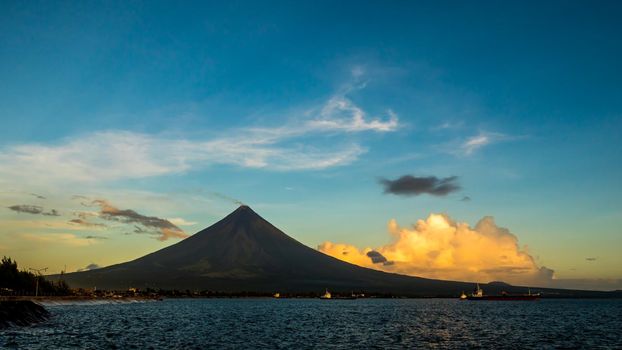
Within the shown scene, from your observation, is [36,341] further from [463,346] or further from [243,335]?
[463,346]

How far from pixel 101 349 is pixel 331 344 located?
30546 millimetres

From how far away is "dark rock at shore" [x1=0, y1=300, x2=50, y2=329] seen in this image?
320ft

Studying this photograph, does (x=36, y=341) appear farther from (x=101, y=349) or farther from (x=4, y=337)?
(x=101, y=349)

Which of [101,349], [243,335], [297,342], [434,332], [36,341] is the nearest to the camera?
[101,349]

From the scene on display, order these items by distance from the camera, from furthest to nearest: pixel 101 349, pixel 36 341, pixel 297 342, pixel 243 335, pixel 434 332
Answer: pixel 434 332 < pixel 243 335 < pixel 297 342 < pixel 36 341 < pixel 101 349

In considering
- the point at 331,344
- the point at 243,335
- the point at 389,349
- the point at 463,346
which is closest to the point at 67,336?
the point at 243,335

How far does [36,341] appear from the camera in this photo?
73.5 metres

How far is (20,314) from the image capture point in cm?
10319

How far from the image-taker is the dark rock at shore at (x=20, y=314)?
9756cm

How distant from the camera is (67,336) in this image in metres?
82.6

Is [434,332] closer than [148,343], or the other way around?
[148,343]

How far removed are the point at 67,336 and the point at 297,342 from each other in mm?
34692

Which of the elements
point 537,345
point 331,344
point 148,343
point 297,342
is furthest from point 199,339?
point 537,345

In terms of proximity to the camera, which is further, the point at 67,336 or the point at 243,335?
the point at 243,335
